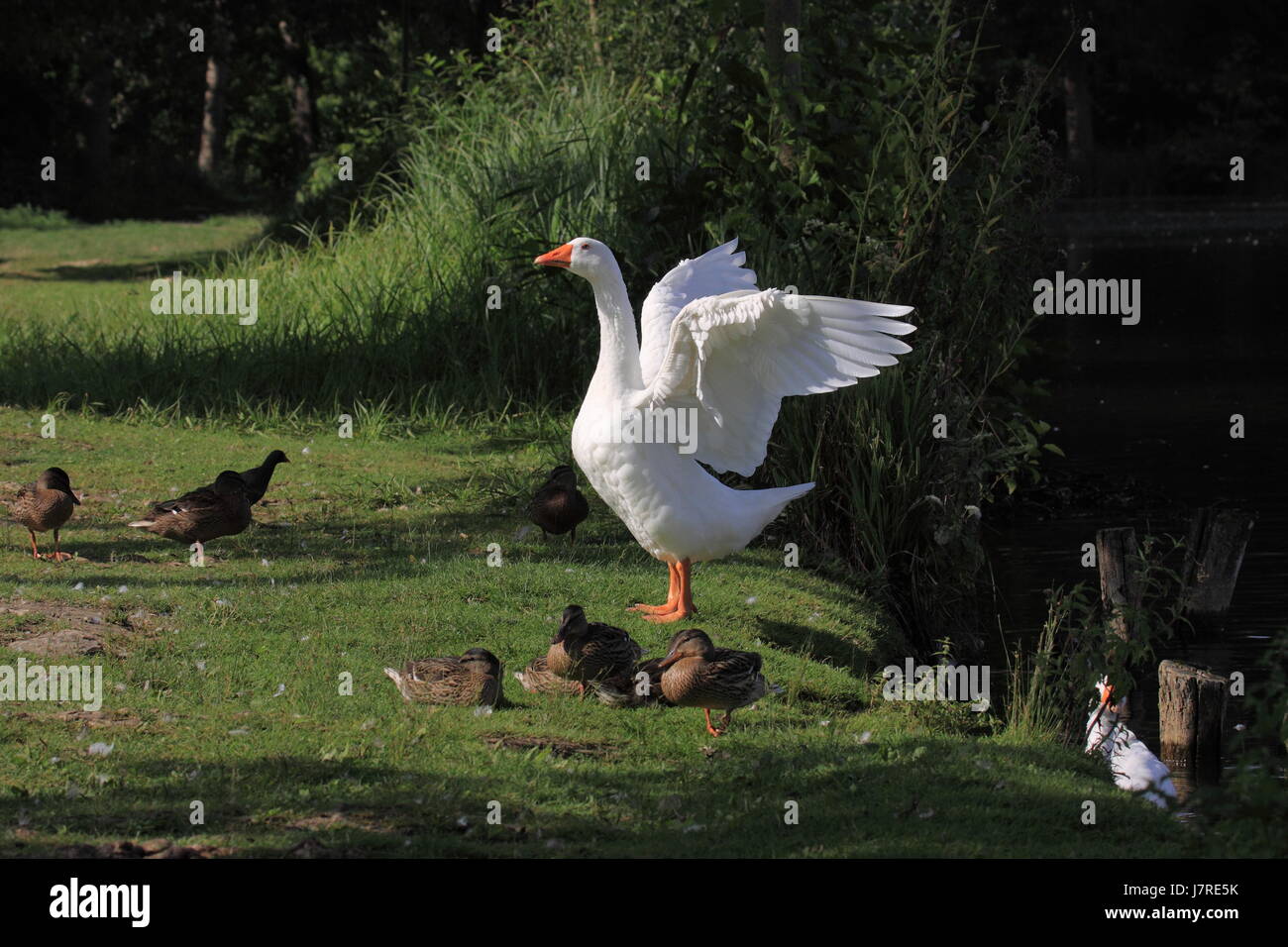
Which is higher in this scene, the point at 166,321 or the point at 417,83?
the point at 417,83

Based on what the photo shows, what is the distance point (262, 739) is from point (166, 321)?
35.5ft

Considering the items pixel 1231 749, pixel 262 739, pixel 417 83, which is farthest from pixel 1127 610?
pixel 417 83

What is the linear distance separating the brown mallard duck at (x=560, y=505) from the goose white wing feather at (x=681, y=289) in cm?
129

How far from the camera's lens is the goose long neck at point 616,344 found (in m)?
8.67

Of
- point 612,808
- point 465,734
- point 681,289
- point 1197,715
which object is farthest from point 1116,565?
point 612,808

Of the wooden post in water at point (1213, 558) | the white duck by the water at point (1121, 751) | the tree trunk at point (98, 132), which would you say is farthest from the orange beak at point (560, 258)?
the tree trunk at point (98, 132)

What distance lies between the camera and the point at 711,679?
717 cm

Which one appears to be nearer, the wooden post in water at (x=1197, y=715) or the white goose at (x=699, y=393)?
the white goose at (x=699, y=393)

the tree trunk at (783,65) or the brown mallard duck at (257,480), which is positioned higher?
the tree trunk at (783,65)

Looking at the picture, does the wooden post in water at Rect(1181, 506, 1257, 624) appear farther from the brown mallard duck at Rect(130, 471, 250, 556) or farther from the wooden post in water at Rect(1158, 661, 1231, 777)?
the brown mallard duck at Rect(130, 471, 250, 556)

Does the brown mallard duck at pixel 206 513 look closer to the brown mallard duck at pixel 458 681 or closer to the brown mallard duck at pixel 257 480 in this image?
the brown mallard duck at pixel 257 480

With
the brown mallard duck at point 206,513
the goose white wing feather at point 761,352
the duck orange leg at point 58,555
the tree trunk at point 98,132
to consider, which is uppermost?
the tree trunk at point 98,132

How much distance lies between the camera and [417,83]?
23.0 metres

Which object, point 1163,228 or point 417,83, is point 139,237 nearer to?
point 417,83
